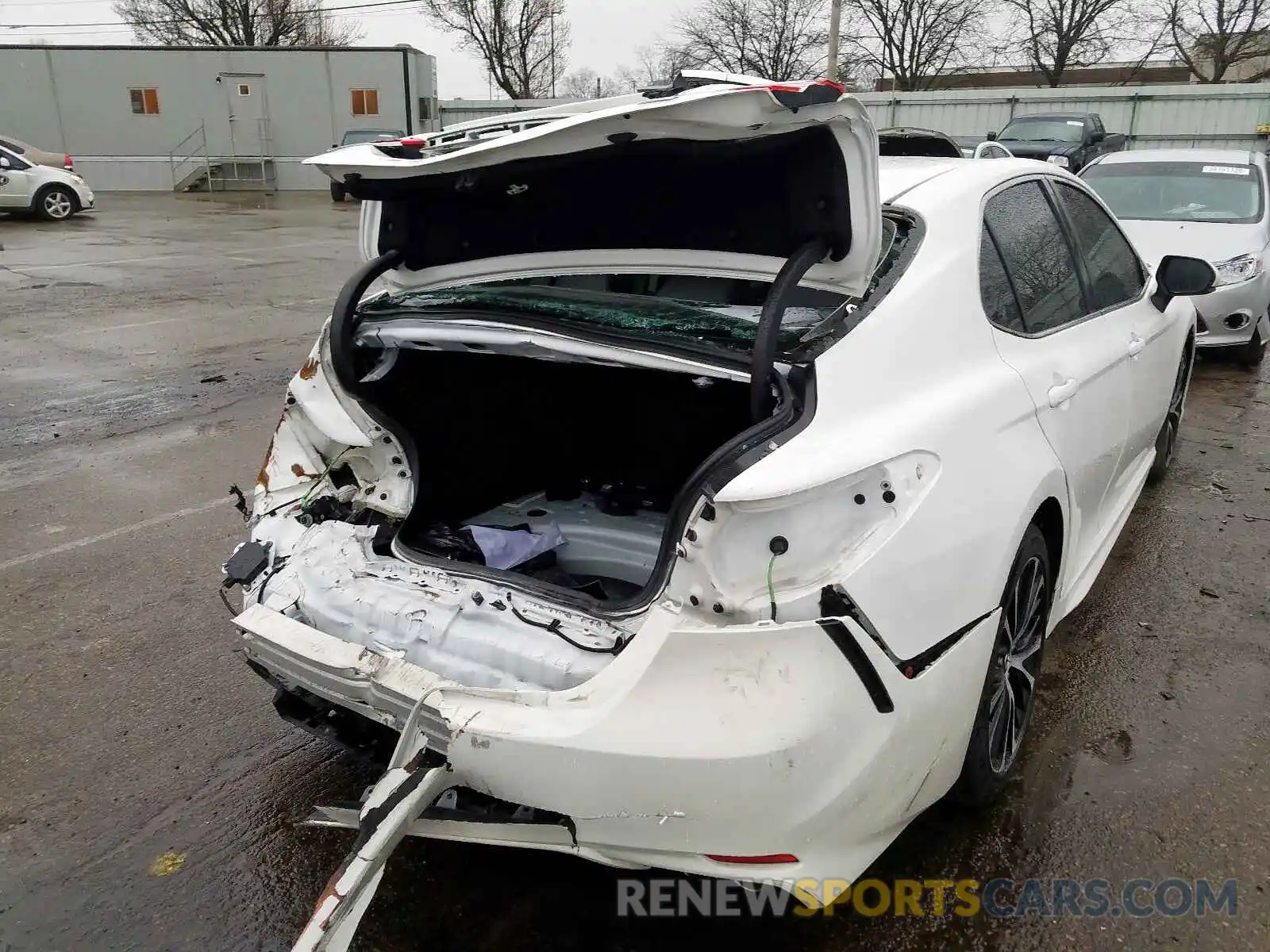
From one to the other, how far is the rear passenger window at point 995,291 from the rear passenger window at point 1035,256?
0.05m

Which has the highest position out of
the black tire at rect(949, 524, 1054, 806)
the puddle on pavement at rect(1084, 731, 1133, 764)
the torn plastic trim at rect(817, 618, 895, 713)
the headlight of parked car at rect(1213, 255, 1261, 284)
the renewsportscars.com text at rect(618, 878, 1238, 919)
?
the headlight of parked car at rect(1213, 255, 1261, 284)

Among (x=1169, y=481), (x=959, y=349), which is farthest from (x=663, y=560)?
(x=1169, y=481)

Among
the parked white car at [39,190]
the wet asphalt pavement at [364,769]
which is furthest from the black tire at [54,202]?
the wet asphalt pavement at [364,769]

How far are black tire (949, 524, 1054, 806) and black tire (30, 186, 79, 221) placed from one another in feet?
70.0

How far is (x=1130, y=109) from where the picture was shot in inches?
918

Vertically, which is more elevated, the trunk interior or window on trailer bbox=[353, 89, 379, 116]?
window on trailer bbox=[353, 89, 379, 116]

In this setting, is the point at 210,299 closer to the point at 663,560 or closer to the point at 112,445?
the point at 112,445

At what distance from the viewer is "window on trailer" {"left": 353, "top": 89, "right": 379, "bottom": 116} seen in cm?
2692

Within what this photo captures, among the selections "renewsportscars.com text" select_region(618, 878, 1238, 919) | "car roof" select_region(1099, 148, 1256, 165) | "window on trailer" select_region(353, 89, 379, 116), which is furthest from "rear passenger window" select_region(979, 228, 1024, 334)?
"window on trailer" select_region(353, 89, 379, 116)

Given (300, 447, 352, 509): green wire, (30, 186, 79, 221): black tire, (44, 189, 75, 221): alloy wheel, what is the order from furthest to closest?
1. (44, 189, 75, 221): alloy wheel
2. (30, 186, 79, 221): black tire
3. (300, 447, 352, 509): green wire

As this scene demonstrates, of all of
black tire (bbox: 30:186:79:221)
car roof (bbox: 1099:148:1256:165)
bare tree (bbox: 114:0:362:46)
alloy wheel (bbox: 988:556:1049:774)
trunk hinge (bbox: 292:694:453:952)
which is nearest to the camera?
trunk hinge (bbox: 292:694:453:952)

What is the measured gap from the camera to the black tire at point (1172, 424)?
4.64 m

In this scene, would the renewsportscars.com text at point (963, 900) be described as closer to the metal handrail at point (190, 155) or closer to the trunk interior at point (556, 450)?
the trunk interior at point (556, 450)

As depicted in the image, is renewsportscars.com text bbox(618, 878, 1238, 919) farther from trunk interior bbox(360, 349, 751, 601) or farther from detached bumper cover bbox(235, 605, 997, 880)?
trunk interior bbox(360, 349, 751, 601)
